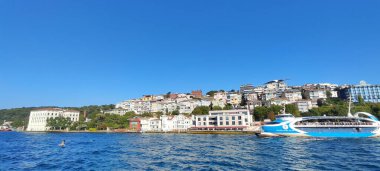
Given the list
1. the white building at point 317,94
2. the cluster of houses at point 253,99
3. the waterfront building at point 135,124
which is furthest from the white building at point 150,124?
the white building at point 317,94

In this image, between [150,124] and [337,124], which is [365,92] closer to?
[337,124]

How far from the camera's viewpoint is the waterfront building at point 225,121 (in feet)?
274

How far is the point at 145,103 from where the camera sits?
144 m

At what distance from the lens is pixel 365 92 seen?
395 feet

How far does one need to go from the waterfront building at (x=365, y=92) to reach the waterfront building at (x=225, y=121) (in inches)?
2620

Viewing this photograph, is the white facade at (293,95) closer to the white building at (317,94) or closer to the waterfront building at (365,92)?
the white building at (317,94)

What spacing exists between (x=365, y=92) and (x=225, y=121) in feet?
280

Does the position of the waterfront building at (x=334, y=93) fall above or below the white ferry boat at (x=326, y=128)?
above

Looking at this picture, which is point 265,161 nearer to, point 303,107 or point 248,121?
point 248,121

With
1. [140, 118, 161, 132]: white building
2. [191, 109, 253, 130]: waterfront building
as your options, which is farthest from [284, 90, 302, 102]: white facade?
[140, 118, 161, 132]: white building

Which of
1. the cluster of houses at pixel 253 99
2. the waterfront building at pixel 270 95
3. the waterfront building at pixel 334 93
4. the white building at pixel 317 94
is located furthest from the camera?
the waterfront building at pixel 270 95

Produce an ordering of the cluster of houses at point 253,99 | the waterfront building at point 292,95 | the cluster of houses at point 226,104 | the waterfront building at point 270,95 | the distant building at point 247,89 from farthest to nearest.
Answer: the distant building at point 247,89, the waterfront building at point 270,95, the waterfront building at point 292,95, the cluster of houses at point 253,99, the cluster of houses at point 226,104

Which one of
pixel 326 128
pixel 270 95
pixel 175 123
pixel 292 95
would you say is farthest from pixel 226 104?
pixel 326 128

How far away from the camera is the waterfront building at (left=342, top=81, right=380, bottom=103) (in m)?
118
